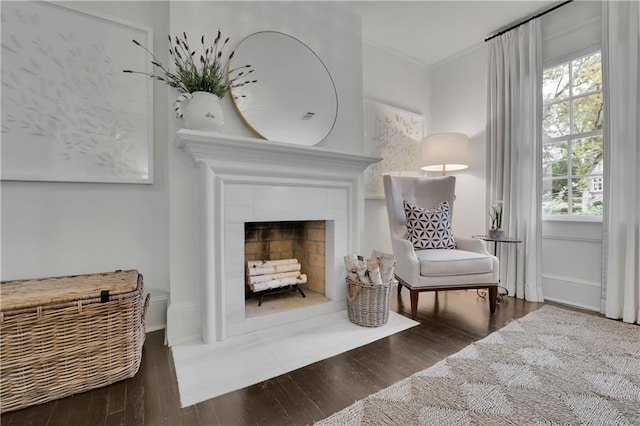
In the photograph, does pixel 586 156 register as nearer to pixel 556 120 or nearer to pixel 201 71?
pixel 556 120

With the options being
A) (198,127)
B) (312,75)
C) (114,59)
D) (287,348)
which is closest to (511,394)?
(287,348)

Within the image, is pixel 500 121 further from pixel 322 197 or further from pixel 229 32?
pixel 229 32

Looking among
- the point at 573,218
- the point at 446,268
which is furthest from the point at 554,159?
the point at 446,268

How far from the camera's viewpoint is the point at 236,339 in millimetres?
1755

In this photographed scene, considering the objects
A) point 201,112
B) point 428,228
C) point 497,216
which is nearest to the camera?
point 201,112

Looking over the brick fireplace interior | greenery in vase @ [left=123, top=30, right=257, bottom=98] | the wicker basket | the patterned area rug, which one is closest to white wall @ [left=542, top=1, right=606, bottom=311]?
the patterned area rug

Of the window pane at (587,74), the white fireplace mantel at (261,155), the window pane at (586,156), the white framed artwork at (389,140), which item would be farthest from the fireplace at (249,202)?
the window pane at (587,74)

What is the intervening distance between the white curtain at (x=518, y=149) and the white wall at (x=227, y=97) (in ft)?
4.80

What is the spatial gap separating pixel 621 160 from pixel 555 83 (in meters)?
1.00

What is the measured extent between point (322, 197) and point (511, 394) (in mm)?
A: 1522

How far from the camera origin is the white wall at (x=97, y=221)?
159 cm

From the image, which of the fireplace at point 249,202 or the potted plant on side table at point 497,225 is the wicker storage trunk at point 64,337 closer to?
the fireplace at point 249,202

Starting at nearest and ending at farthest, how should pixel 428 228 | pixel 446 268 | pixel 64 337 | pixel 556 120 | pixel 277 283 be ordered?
pixel 64 337 → pixel 446 268 → pixel 277 283 → pixel 428 228 → pixel 556 120

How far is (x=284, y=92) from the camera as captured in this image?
2137mm
